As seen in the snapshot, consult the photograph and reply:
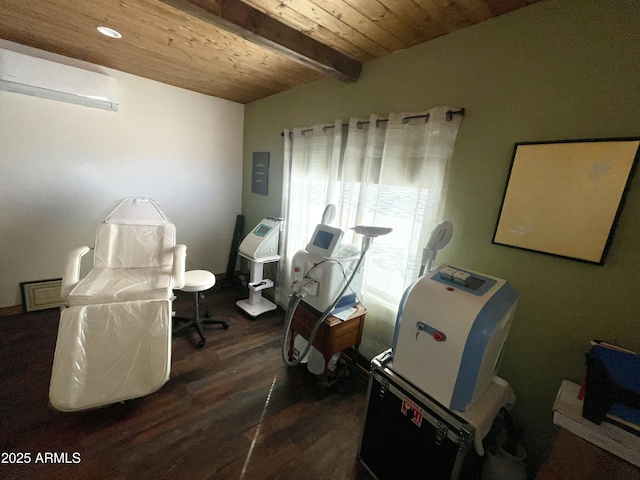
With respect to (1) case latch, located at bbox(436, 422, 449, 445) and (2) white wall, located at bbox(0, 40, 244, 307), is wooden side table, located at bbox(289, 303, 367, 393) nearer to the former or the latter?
(1) case latch, located at bbox(436, 422, 449, 445)

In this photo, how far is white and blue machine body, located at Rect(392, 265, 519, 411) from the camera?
94 cm

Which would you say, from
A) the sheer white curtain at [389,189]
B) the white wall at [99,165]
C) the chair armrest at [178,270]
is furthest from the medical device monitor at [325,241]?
the white wall at [99,165]

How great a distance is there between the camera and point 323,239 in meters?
1.83

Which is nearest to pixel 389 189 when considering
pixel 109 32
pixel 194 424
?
pixel 194 424

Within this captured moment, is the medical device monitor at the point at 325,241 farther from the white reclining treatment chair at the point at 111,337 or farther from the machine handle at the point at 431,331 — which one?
the white reclining treatment chair at the point at 111,337

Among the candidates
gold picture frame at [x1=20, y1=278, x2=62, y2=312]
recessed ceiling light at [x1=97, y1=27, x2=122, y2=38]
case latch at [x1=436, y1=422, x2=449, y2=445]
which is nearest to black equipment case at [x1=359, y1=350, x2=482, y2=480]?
case latch at [x1=436, y1=422, x2=449, y2=445]

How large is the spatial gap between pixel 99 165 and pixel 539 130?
3.55 metres

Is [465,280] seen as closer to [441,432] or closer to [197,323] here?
[441,432]

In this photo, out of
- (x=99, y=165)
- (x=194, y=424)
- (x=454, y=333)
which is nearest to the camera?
(x=454, y=333)

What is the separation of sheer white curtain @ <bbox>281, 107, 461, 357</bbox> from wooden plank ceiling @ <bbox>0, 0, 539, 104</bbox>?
0.44 m

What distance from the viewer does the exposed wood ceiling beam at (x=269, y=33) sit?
4.28 ft

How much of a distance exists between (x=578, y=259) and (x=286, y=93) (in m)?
2.68

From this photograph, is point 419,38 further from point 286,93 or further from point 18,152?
point 18,152

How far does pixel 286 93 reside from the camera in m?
2.67
